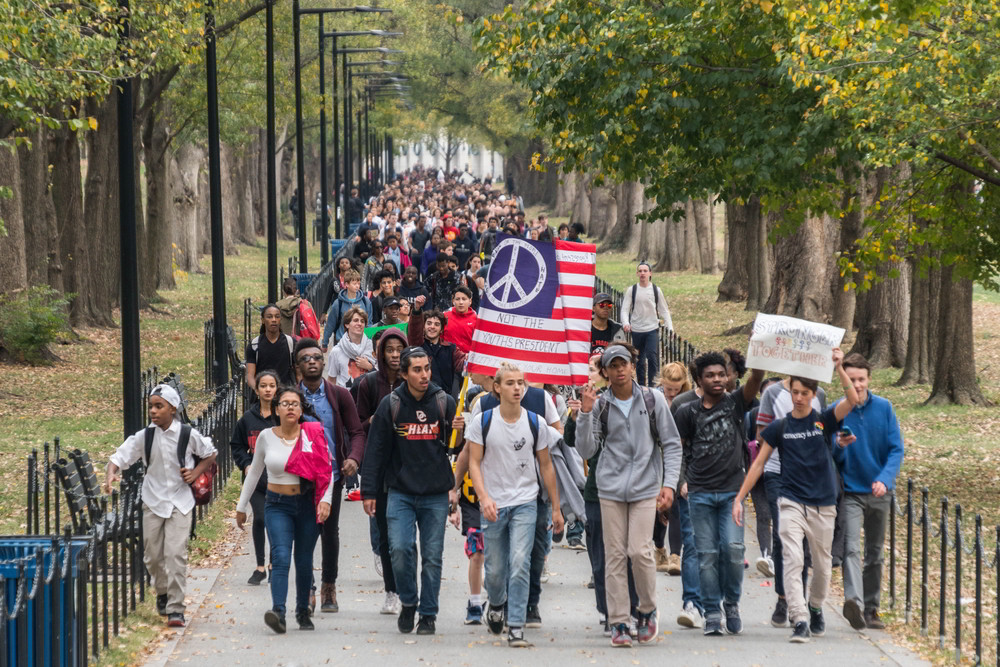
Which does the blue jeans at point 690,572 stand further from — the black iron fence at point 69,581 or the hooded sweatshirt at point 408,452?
the black iron fence at point 69,581

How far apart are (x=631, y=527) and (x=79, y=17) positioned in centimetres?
1020

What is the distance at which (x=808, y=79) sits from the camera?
44.7 ft

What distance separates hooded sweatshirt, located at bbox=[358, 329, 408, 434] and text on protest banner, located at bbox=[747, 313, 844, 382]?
9.55ft

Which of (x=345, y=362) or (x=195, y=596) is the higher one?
(x=345, y=362)

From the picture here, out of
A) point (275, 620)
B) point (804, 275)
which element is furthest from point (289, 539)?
point (804, 275)

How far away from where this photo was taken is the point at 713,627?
9.06 m

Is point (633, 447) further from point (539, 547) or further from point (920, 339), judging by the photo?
point (920, 339)

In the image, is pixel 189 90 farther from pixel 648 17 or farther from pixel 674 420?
pixel 674 420

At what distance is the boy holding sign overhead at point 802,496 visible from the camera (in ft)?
29.1

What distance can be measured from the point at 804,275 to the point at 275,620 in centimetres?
2069

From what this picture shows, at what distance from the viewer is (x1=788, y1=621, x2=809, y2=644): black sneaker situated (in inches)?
350

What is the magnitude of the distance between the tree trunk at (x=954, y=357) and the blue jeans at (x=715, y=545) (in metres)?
10.8

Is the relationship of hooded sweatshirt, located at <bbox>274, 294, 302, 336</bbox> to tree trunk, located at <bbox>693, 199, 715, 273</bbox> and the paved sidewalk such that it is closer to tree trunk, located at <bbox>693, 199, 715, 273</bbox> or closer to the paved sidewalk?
the paved sidewalk

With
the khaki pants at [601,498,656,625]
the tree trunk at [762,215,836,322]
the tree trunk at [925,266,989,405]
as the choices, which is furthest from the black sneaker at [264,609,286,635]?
Answer: the tree trunk at [762,215,836,322]
